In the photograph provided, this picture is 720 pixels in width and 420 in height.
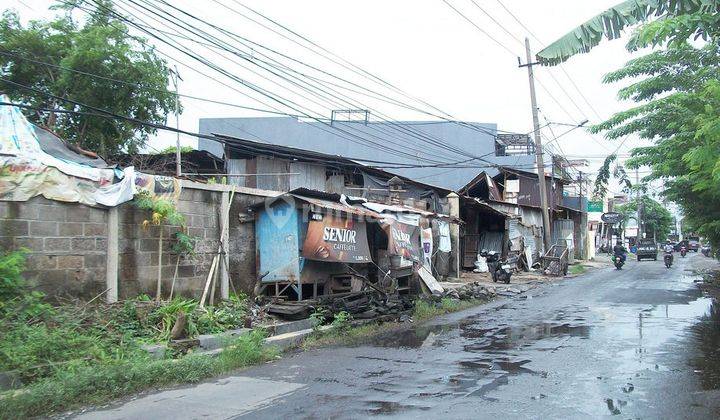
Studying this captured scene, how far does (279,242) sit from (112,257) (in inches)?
150

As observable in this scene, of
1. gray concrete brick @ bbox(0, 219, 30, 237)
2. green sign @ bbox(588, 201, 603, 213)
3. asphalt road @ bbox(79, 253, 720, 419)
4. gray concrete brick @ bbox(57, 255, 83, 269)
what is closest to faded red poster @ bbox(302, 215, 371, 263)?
asphalt road @ bbox(79, 253, 720, 419)

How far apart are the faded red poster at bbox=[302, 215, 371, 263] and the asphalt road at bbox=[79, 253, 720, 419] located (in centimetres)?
237

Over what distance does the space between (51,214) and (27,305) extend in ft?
5.41

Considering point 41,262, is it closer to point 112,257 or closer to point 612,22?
point 112,257

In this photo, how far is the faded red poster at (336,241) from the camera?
12.0m

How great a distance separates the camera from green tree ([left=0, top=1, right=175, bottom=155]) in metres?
18.5

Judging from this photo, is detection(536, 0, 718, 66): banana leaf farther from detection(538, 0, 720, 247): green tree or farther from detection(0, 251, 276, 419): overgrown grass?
detection(0, 251, 276, 419): overgrown grass

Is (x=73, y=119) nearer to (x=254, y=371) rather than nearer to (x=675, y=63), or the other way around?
(x=254, y=371)

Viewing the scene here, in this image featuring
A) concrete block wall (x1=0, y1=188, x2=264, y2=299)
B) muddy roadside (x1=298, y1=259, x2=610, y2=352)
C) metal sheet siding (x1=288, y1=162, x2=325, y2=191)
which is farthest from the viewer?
metal sheet siding (x1=288, y1=162, x2=325, y2=191)

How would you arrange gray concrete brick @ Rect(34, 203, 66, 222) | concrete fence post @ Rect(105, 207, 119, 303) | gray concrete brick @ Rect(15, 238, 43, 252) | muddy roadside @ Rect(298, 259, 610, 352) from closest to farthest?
Answer: 1. gray concrete brick @ Rect(15, 238, 43, 252)
2. gray concrete brick @ Rect(34, 203, 66, 222)
3. concrete fence post @ Rect(105, 207, 119, 303)
4. muddy roadside @ Rect(298, 259, 610, 352)

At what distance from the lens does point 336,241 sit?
12617mm

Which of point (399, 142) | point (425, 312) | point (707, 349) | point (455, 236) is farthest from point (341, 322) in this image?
point (399, 142)

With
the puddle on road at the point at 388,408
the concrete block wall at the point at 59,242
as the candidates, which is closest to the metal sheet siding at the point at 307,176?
the concrete block wall at the point at 59,242

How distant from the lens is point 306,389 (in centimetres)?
681
